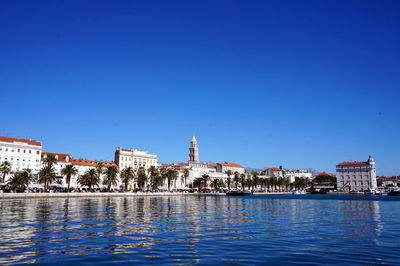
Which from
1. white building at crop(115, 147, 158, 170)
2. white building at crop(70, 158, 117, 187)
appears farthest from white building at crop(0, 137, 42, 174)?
white building at crop(115, 147, 158, 170)

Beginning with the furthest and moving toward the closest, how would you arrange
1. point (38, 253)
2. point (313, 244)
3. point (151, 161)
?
point (151, 161) < point (313, 244) < point (38, 253)

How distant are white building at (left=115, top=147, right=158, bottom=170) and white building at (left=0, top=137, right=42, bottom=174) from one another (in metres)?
39.8

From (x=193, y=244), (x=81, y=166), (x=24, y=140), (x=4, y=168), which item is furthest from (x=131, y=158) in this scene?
(x=193, y=244)

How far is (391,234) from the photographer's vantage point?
27.0m

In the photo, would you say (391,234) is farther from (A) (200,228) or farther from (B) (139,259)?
(B) (139,259)

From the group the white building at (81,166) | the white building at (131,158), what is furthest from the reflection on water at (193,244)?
the white building at (131,158)

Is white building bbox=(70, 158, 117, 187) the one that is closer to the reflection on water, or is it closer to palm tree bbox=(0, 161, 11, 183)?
palm tree bbox=(0, 161, 11, 183)

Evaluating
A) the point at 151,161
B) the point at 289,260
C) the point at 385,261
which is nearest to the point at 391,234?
the point at 385,261

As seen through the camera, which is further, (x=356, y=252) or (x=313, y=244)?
(x=313, y=244)

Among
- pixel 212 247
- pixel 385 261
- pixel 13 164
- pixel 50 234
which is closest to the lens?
pixel 385 261

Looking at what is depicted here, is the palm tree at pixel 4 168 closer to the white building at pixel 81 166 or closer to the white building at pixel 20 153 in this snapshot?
the white building at pixel 20 153

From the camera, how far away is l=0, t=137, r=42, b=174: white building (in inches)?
4998

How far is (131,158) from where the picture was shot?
172 m

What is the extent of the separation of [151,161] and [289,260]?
168 m
